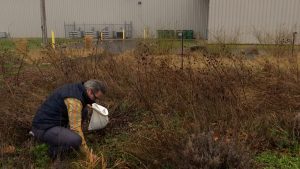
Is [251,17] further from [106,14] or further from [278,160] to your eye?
[278,160]

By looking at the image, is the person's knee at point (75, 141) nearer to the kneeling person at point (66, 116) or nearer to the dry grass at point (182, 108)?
the kneeling person at point (66, 116)

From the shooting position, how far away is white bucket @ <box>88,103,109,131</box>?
4.17 metres

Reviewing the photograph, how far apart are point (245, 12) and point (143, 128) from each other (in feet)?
53.8

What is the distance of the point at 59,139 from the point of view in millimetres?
3783

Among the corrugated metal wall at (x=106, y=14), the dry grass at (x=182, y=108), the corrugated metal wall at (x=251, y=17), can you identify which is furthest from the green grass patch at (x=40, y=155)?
the corrugated metal wall at (x=106, y=14)

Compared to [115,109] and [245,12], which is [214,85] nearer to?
[115,109]

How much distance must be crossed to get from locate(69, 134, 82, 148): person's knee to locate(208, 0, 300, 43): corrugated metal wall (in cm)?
1574

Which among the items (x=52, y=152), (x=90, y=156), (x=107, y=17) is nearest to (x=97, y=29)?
(x=107, y=17)

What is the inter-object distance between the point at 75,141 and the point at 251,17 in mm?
17284

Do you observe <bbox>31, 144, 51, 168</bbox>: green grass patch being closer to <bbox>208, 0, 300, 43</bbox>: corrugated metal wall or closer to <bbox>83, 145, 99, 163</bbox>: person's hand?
<bbox>83, 145, 99, 163</bbox>: person's hand

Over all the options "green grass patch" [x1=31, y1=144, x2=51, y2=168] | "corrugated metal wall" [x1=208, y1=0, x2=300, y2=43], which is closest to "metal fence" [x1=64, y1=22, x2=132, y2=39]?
"corrugated metal wall" [x1=208, y1=0, x2=300, y2=43]

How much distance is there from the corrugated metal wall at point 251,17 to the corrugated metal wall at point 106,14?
5.78 m

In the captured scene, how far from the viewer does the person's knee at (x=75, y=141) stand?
372 cm

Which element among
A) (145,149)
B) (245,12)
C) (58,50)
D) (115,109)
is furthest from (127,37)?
(145,149)
